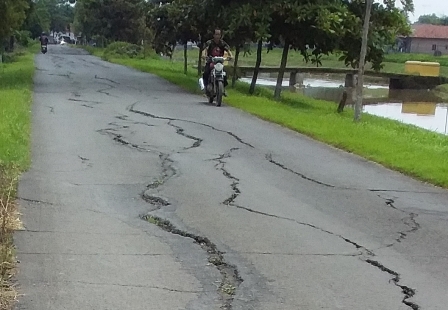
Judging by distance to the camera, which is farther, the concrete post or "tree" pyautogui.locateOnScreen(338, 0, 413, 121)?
the concrete post

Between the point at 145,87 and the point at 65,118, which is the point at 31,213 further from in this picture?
the point at 145,87

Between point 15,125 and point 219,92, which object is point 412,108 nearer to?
point 219,92

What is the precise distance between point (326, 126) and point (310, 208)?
7960mm

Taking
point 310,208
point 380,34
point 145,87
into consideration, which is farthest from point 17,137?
point 380,34

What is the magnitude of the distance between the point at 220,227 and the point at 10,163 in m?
3.67

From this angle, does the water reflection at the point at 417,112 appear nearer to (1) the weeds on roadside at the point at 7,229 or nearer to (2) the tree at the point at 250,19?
(2) the tree at the point at 250,19

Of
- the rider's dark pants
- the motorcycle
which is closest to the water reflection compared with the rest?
the rider's dark pants

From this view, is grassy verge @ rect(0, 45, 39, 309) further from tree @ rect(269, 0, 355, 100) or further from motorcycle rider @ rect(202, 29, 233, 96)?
tree @ rect(269, 0, 355, 100)

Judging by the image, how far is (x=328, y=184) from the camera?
33.0ft

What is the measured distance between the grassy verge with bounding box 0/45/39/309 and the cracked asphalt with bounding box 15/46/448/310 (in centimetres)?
12

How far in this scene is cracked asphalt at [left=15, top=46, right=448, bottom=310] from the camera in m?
5.67

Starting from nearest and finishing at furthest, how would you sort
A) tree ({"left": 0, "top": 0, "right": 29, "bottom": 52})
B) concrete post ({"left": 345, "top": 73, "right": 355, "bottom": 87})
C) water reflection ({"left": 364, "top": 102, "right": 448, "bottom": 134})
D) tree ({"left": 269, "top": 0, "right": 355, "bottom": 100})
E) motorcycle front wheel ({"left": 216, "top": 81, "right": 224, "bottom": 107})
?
motorcycle front wheel ({"left": 216, "top": 81, "right": 224, "bottom": 107})
tree ({"left": 269, "top": 0, "right": 355, "bottom": 100})
tree ({"left": 0, "top": 0, "right": 29, "bottom": 52})
water reflection ({"left": 364, "top": 102, "right": 448, "bottom": 134})
concrete post ({"left": 345, "top": 73, "right": 355, "bottom": 87})

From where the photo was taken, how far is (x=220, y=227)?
24.8ft

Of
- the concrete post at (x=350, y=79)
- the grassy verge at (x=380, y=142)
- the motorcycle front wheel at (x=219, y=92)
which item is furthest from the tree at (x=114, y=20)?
the grassy verge at (x=380, y=142)
